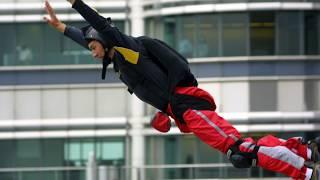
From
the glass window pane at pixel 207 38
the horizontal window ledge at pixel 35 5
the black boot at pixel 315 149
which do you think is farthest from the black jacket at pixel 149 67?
the horizontal window ledge at pixel 35 5

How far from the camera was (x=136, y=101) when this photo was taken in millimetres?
32906

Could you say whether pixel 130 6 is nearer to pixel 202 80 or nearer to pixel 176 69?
pixel 202 80

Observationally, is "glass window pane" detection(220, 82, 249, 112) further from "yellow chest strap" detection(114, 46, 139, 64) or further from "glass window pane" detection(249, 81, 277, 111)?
"yellow chest strap" detection(114, 46, 139, 64)

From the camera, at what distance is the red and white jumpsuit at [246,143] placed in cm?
873

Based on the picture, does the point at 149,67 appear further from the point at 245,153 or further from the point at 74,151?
the point at 74,151

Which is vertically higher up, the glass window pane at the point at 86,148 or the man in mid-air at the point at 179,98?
the man in mid-air at the point at 179,98

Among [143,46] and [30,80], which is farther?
[30,80]

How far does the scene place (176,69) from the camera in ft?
30.2

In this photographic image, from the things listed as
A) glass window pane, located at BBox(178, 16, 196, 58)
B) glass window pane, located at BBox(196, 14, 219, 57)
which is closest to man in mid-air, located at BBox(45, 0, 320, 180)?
glass window pane, located at BBox(196, 14, 219, 57)

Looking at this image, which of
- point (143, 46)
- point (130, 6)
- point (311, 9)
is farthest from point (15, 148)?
point (143, 46)

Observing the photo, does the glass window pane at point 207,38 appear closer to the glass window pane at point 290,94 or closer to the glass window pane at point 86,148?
the glass window pane at point 290,94

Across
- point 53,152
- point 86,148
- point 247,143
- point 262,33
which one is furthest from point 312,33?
point 247,143

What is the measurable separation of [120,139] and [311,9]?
25.6ft

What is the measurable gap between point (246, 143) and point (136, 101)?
24.0m
